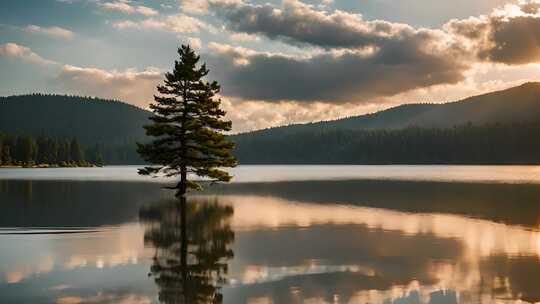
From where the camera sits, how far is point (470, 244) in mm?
21969

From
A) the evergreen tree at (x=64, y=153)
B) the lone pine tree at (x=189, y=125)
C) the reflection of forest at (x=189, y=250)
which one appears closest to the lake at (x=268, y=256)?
the reflection of forest at (x=189, y=250)

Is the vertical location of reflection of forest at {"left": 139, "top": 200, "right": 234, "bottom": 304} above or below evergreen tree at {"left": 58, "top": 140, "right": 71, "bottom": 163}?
below

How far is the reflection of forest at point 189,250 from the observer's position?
13711 millimetres

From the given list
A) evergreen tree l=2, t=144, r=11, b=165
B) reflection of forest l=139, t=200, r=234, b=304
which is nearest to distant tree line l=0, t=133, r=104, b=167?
evergreen tree l=2, t=144, r=11, b=165

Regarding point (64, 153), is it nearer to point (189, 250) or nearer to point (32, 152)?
point (32, 152)

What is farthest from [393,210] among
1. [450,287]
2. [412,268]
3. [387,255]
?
[450,287]

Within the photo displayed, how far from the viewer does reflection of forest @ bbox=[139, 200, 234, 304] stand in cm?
1371

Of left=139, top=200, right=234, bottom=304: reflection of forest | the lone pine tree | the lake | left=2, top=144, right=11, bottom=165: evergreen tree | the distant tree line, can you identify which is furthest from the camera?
the distant tree line

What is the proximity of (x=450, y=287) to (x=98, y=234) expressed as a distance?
16.3 metres

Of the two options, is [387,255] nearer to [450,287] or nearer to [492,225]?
[450,287]

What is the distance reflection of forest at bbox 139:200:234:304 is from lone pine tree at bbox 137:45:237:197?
40.0ft

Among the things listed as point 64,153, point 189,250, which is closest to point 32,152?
point 64,153

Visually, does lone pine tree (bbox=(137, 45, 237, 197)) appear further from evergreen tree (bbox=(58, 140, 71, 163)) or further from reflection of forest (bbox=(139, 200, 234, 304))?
evergreen tree (bbox=(58, 140, 71, 163))

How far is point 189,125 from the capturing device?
48.5 metres
